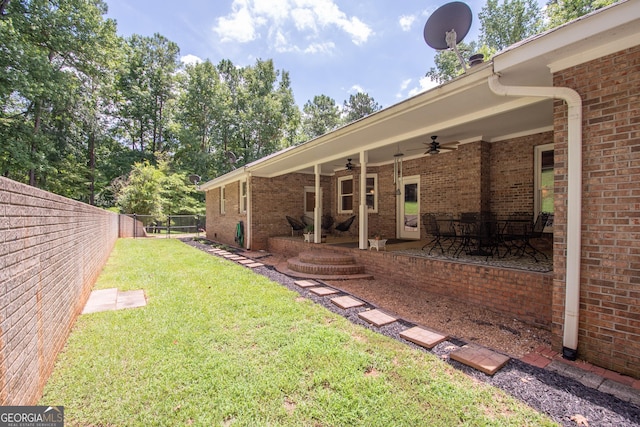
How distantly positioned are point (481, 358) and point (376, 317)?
1351 mm

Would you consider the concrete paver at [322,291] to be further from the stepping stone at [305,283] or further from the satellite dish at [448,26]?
the satellite dish at [448,26]

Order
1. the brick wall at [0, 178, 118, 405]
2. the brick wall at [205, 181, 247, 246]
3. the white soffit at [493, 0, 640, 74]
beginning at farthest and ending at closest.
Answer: the brick wall at [205, 181, 247, 246] → the white soffit at [493, 0, 640, 74] → the brick wall at [0, 178, 118, 405]

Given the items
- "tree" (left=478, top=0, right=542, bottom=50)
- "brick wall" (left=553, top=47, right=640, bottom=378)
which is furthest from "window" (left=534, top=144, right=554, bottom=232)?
"tree" (left=478, top=0, right=542, bottom=50)

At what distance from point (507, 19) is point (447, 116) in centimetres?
2127

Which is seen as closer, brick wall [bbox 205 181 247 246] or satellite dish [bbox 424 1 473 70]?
satellite dish [bbox 424 1 473 70]

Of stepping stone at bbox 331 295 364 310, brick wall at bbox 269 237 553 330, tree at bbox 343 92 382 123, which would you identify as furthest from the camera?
tree at bbox 343 92 382 123

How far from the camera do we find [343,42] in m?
16.9

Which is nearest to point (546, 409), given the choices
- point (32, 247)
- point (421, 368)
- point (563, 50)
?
point (421, 368)

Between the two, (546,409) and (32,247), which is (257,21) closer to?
(32,247)

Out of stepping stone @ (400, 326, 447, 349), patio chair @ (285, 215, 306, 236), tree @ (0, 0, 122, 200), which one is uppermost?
tree @ (0, 0, 122, 200)

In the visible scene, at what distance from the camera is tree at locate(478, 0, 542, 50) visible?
60.1ft

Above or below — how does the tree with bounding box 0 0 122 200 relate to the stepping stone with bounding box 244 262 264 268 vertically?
above

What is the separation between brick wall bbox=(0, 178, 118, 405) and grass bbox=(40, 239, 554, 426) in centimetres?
30

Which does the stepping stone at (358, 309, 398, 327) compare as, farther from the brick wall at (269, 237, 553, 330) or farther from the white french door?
the white french door
